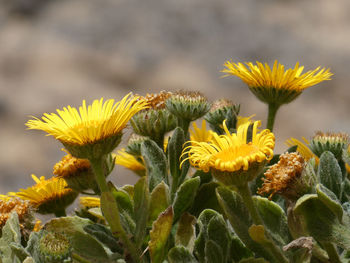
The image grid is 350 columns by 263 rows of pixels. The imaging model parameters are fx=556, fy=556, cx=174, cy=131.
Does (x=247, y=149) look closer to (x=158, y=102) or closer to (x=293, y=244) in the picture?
(x=293, y=244)

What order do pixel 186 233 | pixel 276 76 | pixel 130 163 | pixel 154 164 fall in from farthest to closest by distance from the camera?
1. pixel 130 163
2. pixel 276 76
3. pixel 154 164
4. pixel 186 233

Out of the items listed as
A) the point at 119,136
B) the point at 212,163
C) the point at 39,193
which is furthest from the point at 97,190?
the point at 212,163

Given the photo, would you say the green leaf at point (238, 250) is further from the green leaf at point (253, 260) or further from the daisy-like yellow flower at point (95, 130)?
the daisy-like yellow flower at point (95, 130)

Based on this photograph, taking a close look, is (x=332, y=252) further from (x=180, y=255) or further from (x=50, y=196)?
(x=50, y=196)

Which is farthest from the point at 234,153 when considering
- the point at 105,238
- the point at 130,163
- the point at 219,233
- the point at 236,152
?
the point at 130,163

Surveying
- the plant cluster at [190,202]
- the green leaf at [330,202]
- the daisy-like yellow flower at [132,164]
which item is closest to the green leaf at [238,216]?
the plant cluster at [190,202]

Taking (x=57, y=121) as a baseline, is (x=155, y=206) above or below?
below
